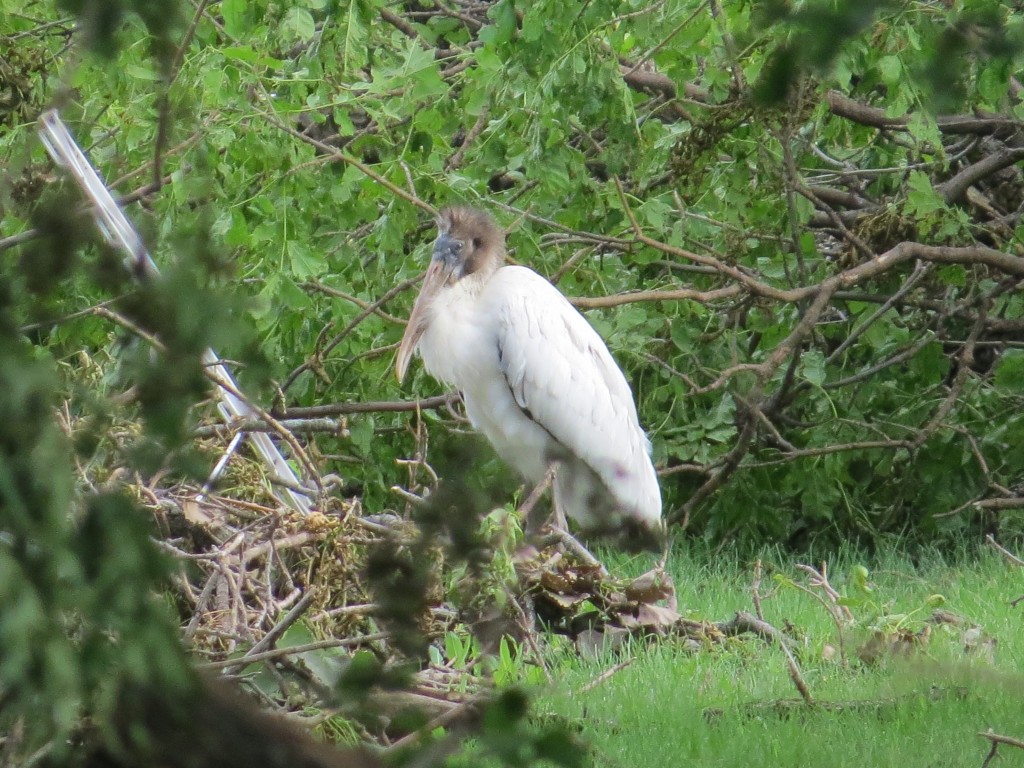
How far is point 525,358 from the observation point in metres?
6.22

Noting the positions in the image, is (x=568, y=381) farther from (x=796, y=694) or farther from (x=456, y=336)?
(x=796, y=694)

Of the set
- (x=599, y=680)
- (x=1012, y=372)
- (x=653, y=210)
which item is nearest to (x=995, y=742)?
(x=599, y=680)

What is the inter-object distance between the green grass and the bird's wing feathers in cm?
107

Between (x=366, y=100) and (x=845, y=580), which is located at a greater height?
(x=366, y=100)

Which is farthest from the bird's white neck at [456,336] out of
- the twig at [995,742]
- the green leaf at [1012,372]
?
the twig at [995,742]

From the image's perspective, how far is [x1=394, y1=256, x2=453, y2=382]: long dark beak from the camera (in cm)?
598

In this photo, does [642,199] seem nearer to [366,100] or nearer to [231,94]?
[366,100]

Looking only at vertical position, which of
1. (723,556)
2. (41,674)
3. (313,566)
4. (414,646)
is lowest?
(723,556)

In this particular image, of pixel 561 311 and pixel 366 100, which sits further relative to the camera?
pixel 561 311

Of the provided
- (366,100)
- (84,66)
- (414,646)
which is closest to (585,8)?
(366,100)

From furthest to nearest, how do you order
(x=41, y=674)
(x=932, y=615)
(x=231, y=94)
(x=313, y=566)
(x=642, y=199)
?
(x=642, y=199), (x=231, y=94), (x=932, y=615), (x=313, y=566), (x=41, y=674)

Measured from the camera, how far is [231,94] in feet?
17.3

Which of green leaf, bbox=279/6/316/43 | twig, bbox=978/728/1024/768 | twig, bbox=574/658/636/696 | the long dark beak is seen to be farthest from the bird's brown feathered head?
twig, bbox=978/728/1024/768

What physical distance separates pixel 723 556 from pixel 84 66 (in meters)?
→ 3.74
